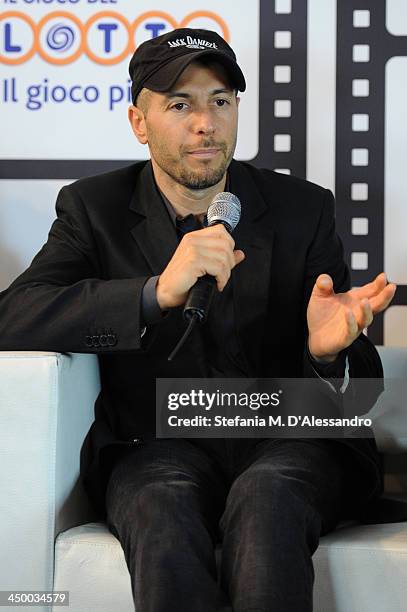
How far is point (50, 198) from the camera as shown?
2.46 meters

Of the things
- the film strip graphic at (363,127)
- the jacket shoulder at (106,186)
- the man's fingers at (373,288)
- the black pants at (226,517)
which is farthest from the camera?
the film strip graphic at (363,127)

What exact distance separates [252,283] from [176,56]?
0.44m

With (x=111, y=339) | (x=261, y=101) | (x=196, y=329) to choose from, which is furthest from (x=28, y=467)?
(x=261, y=101)

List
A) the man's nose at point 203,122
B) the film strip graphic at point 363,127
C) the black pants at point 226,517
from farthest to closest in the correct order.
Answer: the film strip graphic at point 363,127, the man's nose at point 203,122, the black pants at point 226,517

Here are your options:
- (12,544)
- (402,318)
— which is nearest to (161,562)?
(12,544)

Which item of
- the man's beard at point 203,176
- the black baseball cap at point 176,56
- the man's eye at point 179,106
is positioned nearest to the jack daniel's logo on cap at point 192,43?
the black baseball cap at point 176,56

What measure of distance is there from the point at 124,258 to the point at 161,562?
649 millimetres

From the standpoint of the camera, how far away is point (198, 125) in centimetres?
180

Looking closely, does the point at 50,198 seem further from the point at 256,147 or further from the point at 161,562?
the point at 161,562

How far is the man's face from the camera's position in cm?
180

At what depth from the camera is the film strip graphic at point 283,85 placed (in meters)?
2.40

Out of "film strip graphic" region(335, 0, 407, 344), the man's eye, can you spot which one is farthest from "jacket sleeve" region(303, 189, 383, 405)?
"film strip graphic" region(335, 0, 407, 344)

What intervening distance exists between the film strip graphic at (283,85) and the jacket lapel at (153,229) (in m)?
0.58

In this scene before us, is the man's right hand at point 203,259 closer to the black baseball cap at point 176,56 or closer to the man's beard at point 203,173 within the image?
the man's beard at point 203,173
